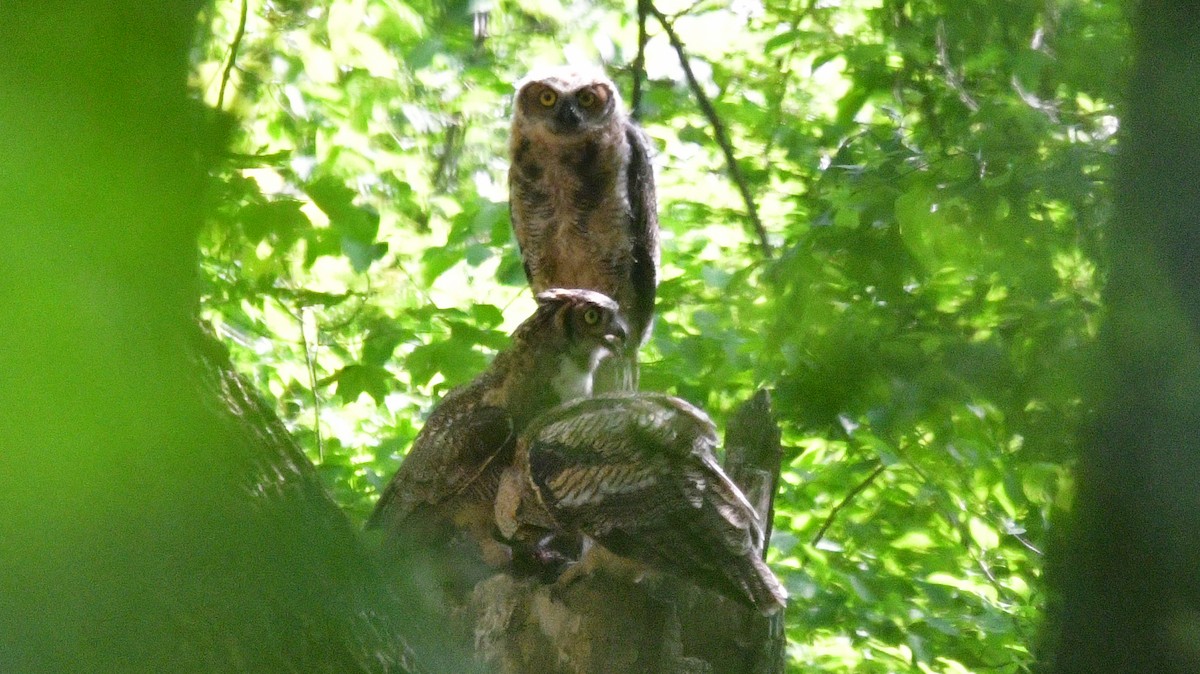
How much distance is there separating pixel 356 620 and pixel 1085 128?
2127mm

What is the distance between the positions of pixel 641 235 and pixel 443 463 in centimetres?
190

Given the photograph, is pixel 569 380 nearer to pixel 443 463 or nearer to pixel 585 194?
pixel 443 463

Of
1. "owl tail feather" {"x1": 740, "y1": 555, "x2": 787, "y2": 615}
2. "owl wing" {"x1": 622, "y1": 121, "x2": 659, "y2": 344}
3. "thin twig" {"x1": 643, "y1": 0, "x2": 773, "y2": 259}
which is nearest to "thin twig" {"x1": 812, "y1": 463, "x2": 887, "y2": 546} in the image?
"thin twig" {"x1": 643, "y1": 0, "x2": 773, "y2": 259}

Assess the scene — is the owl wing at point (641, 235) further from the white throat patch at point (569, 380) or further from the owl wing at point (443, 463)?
the owl wing at point (443, 463)

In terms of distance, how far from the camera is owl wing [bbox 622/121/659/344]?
177 inches

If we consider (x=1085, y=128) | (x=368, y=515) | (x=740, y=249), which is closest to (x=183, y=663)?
(x=368, y=515)

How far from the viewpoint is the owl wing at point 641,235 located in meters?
4.48

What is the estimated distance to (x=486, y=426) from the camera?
293 centimetres

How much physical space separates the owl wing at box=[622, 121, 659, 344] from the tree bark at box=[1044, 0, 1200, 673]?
3134 mm

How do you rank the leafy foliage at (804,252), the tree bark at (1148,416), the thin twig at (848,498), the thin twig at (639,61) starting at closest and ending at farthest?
the tree bark at (1148,416) < the leafy foliage at (804,252) < the thin twig at (848,498) < the thin twig at (639,61)

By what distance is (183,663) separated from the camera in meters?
1.05

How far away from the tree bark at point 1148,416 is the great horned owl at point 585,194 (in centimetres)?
312

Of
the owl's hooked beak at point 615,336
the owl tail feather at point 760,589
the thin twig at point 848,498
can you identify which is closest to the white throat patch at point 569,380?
the owl's hooked beak at point 615,336

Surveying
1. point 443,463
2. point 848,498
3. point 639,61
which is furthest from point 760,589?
point 639,61
